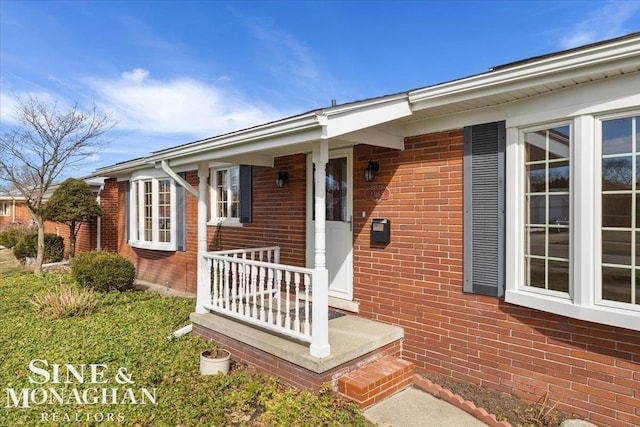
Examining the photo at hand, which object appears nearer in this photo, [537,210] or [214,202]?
[537,210]

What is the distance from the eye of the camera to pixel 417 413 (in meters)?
3.43

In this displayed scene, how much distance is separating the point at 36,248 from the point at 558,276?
567 inches

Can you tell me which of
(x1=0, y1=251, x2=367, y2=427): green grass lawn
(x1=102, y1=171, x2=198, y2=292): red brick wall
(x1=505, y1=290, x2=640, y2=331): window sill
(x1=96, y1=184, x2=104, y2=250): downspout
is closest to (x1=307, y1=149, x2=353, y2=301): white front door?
(x1=0, y1=251, x2=367, y2=427): green grass lawn

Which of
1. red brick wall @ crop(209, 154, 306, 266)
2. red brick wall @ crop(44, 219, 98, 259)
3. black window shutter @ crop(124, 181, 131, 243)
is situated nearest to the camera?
red brick wall @ crop(209, 154, 306, 266)

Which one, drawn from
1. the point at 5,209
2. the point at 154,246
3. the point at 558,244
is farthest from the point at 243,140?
the point at 5,209

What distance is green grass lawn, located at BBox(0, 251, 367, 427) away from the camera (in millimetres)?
3283

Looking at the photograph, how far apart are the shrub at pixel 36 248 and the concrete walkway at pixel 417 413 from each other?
41.7ft

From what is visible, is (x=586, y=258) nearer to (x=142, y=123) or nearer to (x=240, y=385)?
(x=240, y=385)

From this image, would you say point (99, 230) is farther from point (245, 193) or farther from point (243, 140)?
point (243, 140)

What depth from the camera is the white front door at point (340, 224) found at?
16.6 ft

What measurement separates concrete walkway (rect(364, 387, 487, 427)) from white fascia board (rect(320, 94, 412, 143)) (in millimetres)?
2659

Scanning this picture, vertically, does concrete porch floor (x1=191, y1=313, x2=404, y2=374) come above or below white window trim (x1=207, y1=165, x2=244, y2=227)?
below

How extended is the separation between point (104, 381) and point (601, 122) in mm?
5468

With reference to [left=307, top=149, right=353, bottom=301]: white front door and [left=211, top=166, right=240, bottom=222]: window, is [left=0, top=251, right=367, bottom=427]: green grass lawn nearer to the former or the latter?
[left=307, top=149, right=353, bottom=301]: white front door
